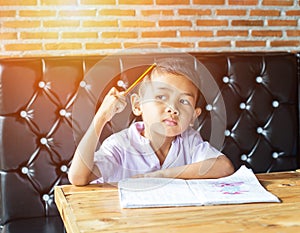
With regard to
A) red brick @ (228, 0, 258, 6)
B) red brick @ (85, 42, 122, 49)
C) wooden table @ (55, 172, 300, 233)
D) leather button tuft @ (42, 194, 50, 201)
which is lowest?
leather button tuft @ (42, 194, 50, 201)

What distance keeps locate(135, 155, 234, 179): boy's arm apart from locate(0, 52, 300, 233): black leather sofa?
44 centimetres

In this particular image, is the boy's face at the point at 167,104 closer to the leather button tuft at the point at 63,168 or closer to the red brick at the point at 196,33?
the leather button tuft at the point at 63,168

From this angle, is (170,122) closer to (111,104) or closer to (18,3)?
(111,104)

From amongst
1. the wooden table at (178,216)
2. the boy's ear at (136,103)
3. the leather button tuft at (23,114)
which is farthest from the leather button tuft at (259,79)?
the leather button tuft at (23,114)

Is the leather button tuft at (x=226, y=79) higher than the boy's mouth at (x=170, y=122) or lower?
higher

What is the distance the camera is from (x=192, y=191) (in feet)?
4.51

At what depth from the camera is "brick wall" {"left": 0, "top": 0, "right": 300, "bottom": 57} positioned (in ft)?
7.02

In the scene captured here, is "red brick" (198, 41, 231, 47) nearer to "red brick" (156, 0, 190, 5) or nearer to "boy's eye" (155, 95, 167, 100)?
"red brick" (156, 0, 190, 5)

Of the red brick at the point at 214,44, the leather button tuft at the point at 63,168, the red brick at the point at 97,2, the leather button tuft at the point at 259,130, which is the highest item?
the red brick at the point at 97,2

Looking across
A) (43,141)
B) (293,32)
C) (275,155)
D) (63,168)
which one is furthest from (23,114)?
(293,32)

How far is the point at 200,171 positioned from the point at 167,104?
0.78 feet

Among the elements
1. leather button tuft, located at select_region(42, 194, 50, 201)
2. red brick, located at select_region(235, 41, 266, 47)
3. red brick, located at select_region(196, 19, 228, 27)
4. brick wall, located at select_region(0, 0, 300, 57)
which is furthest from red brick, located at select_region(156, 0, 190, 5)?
leather button tuft, located at select_region(42, 194, 50, 201)

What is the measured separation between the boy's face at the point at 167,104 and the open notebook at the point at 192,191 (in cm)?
22

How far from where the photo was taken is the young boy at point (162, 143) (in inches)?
63.0
